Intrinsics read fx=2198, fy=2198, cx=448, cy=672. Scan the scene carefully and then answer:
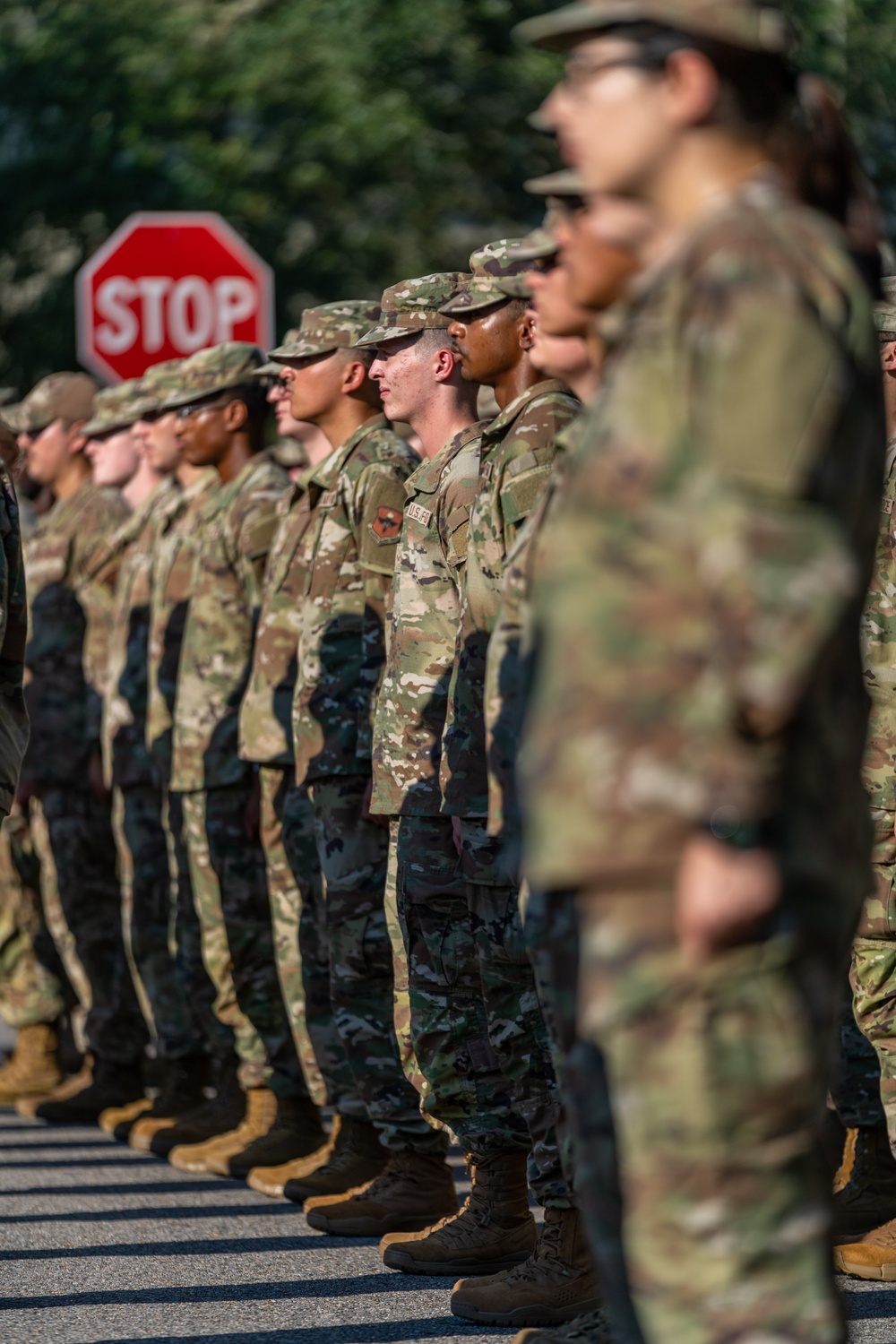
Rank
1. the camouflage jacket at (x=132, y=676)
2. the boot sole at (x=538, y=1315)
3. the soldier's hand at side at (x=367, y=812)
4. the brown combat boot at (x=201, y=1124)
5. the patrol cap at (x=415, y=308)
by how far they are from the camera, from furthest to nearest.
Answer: the camouflage jacket at (x=132, y=676)
the brown combat boot at (x=201, y=1124)
the soldier's hand at side at (x=367, y=812)
the patrol cap at (x=415, y=308)
the boot sole at (x=538, y=1315)

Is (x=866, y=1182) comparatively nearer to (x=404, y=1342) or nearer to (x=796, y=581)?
(x=404, y=1342)

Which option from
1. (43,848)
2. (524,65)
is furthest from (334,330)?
(524,65)

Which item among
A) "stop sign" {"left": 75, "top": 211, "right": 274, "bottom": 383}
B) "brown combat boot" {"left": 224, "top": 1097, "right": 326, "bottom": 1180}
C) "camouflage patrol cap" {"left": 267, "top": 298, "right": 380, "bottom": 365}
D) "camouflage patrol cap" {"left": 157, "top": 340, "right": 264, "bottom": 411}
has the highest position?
"camouflage patrol cap" {"left": 267, "top": 298, "right": 380, "bottom": 365}

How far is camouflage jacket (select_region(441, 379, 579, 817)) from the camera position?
194 inches

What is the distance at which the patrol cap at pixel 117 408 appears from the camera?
28.4 ft

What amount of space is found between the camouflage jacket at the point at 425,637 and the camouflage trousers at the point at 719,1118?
2.93 meters

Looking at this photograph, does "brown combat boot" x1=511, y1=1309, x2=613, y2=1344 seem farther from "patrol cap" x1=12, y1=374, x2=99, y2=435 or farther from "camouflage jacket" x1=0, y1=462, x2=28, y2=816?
"patrol cap" x1=12, y1=374, x2=99, y2=435

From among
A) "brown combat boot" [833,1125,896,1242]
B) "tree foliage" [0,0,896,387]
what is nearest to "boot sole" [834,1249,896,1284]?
"brown combat boot" [833,1125,896,1242]

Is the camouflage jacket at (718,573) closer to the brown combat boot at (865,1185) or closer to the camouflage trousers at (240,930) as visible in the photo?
the brown combat boot at (865,1185)

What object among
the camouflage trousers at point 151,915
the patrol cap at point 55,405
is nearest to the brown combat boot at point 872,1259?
the camouflage trousers at point 151,915

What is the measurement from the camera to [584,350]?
157 inches

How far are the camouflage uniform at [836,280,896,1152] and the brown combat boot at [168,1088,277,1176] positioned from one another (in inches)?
99.3

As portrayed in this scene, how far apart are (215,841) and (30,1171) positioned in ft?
4.04

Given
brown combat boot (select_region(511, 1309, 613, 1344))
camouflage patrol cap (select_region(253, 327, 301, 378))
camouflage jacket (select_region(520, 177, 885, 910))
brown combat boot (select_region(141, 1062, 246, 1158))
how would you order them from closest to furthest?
camouflage jacket (select_region(520, 177, 885, 910)) → brown combat boot (select_region(511, 1309, 613, 1344)) → camouflage patrol cap (select_region(253, 327, 301, 378)) → brown combat boot (select_region(141, 1062, 246, 1158))
